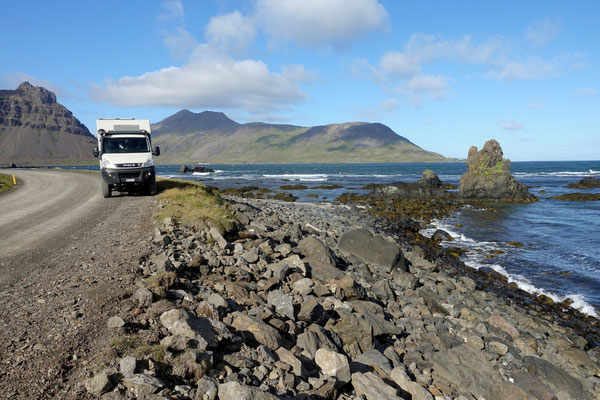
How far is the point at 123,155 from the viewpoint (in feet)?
64.7

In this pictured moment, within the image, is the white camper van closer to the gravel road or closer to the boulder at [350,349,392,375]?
the gravel road

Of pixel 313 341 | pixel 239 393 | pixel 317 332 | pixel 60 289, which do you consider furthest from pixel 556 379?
pixel 60 289

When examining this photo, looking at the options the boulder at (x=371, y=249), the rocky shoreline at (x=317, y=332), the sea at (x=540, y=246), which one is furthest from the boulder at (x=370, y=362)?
the sea at (x=540, y=246)

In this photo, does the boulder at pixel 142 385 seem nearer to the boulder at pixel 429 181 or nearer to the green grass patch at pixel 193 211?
the green grass patch at pixel 193 211

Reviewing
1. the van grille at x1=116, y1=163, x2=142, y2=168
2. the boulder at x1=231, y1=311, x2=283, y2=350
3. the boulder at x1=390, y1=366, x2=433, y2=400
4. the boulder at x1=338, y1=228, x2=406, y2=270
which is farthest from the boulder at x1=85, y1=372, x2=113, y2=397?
the van grille at x1=116, y1=163, x2=142, y2=168

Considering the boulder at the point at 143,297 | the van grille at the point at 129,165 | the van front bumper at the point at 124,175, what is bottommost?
the boulder at the point at 143,297

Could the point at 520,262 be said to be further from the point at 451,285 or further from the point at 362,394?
the point at 362,394

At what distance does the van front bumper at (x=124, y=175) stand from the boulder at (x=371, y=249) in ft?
38.6

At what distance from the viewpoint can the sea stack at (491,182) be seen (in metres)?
46.8

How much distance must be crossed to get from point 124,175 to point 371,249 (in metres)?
14.1

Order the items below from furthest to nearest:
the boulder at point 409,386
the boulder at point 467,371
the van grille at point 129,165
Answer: the van grille at point 129,165, the boulder at point 467,371, the boulder at point 409,386

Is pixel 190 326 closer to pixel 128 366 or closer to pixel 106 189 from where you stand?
pixel 128 366

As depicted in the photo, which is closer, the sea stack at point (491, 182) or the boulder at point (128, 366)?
the boulder at point (128, 366)

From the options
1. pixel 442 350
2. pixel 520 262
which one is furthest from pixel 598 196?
pixel 442 350
